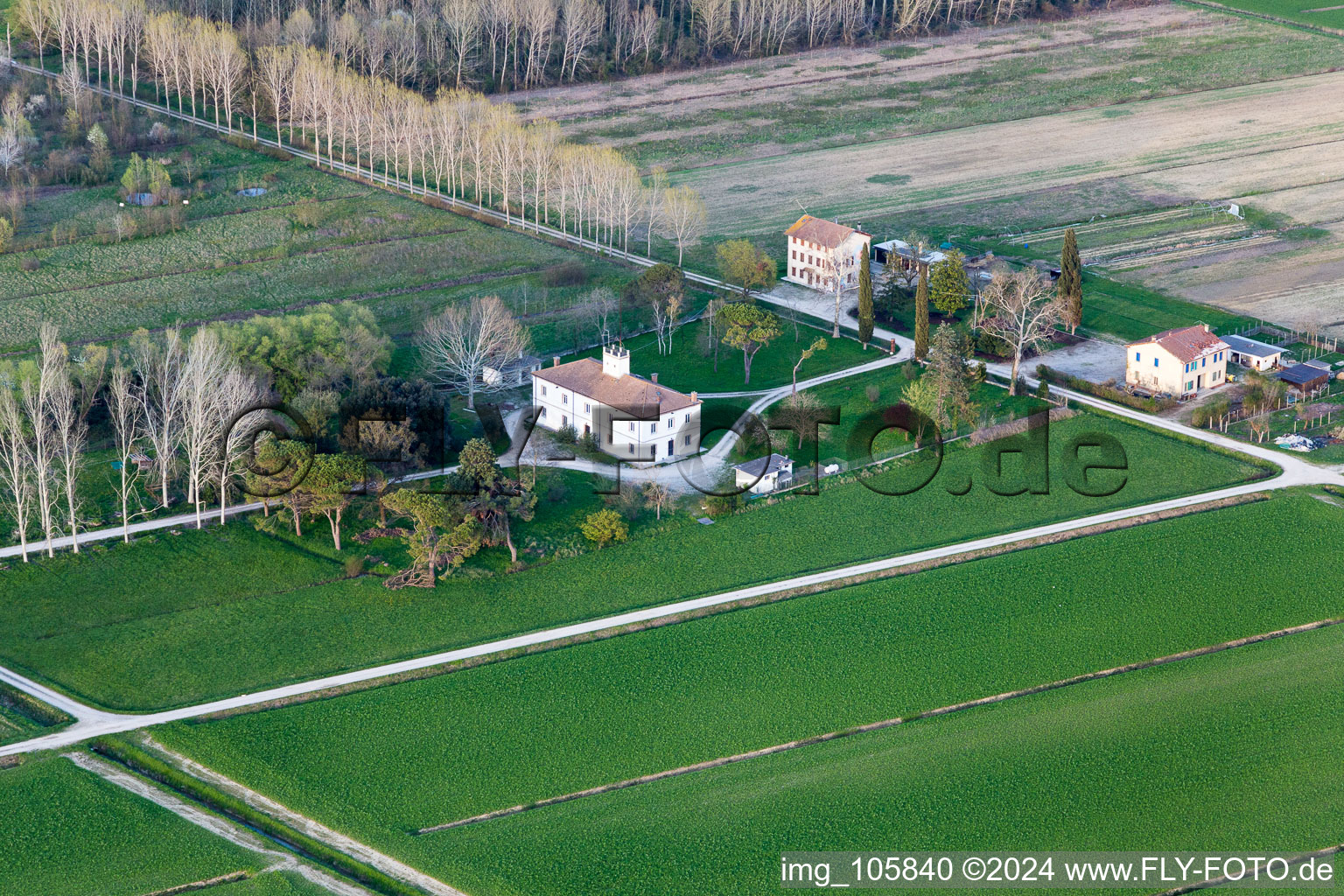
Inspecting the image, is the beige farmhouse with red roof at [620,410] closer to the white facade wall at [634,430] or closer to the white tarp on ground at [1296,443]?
the white facade wall at [634,430]

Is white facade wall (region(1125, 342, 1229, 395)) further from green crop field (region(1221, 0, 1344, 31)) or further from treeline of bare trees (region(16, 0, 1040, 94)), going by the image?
green crop field (region(1221, 0, 1344, 31))

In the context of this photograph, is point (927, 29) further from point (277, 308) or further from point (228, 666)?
point (228, 666)

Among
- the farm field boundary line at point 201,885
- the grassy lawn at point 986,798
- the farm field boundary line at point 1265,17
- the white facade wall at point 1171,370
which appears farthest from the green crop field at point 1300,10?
the farm field boundary line at point 201,885

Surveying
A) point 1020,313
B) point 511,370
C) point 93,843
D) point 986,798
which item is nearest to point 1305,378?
point 1020,313

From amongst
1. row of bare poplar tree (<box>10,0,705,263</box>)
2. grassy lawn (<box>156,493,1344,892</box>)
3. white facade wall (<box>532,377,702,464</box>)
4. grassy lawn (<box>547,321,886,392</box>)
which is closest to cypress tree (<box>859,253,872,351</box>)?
grassy lawn (<box>547,321,886,392</box>)

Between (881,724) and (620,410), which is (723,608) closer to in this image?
(881,724)
